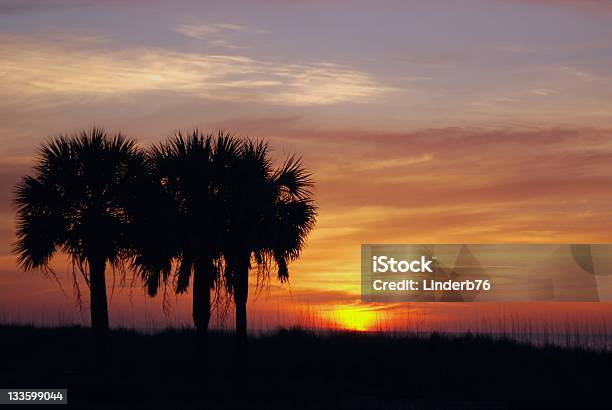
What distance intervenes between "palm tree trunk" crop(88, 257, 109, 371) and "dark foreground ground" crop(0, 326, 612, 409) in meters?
1.60

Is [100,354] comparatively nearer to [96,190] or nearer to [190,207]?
[96,190]

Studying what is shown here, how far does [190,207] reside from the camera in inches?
1351

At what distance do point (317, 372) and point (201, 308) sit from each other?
933cm

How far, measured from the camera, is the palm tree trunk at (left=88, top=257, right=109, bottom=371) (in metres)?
41.0

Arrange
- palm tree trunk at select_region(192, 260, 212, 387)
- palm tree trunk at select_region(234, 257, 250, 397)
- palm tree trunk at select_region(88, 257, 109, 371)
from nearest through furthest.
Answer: palm tree trunk at select_region(234, 257, 250, 397) < palm tree trunk at select_region(192, 260, 212, 387) < palm tree trunk at select_region(88, 257, 109, 371)

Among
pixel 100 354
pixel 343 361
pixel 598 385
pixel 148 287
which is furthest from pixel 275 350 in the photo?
pixel 598 385

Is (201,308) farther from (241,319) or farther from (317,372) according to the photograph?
(317,372)

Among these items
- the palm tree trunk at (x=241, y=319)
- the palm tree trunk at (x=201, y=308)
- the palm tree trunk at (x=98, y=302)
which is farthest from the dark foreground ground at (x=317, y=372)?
the palm tree trunk at (x=98, y=302)

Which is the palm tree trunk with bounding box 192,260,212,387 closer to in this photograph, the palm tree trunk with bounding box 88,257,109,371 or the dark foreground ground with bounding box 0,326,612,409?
the dark foreground ground with bounding box 0,326,612,409

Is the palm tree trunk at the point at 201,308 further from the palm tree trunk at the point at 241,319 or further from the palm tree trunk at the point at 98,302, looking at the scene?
the palm tree trunk at the point at 98,302

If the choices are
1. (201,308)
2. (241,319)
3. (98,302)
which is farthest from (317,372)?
(98,302)

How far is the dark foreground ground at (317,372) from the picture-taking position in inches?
1195

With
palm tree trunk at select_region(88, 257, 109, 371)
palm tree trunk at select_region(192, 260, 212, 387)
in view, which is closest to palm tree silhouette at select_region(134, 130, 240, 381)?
palm tree trunk at select_region(192, 260, 212, 387)

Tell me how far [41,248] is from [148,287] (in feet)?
24.2
